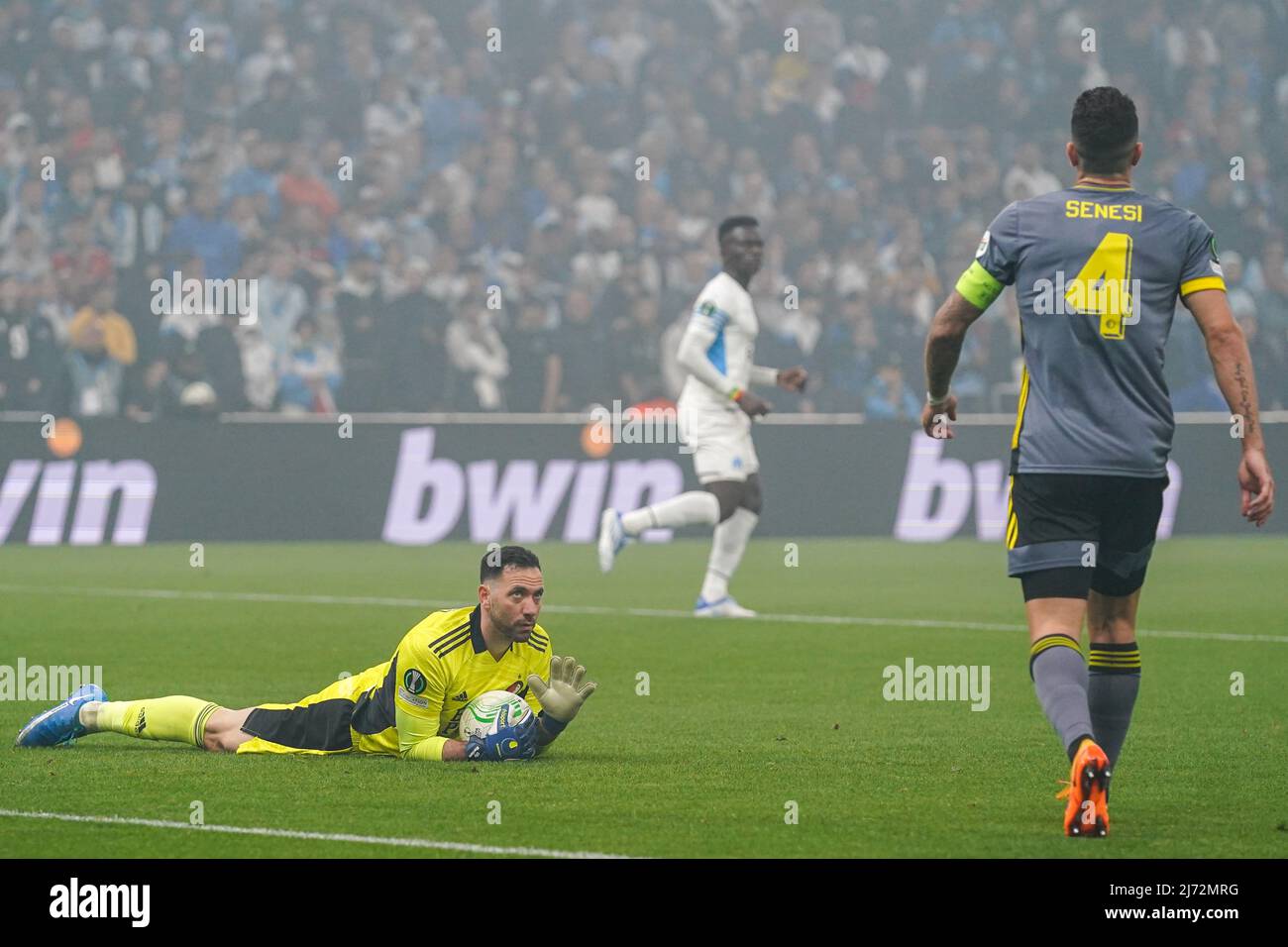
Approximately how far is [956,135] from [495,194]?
19.4 feet

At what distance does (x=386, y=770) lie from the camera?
7.27 metres

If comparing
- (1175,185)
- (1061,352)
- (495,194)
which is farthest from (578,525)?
(1061,352)

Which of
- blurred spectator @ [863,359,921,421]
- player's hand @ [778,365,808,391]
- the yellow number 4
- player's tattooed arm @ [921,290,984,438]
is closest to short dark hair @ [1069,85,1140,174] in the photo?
the yellow number 4

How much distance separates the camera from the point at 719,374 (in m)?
13.9

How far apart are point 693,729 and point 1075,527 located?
9.90 ft

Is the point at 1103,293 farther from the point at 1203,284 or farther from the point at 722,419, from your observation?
the point at 722,419

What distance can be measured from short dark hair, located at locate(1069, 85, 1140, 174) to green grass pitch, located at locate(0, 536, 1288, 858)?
1.92 metres

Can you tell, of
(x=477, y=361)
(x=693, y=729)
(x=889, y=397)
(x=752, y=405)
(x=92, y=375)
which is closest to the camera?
(x=693, y=729)

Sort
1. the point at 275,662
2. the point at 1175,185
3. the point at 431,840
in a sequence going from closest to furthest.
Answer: the point at 431,840 → the point at 275,662 → the point at 1175,185

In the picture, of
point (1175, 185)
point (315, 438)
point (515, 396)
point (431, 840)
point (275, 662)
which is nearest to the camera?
point (431, 840)

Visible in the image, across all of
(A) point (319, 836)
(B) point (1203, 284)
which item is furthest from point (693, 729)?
(B) point (1203, 284)

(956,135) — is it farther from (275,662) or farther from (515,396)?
(275,662)

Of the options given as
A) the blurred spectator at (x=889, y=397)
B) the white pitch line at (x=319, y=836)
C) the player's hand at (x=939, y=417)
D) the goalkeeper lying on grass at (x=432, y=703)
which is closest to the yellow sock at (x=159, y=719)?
the goalkeeper lying on grass at (x=432, y=703)

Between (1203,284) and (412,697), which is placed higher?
(1203,284)
